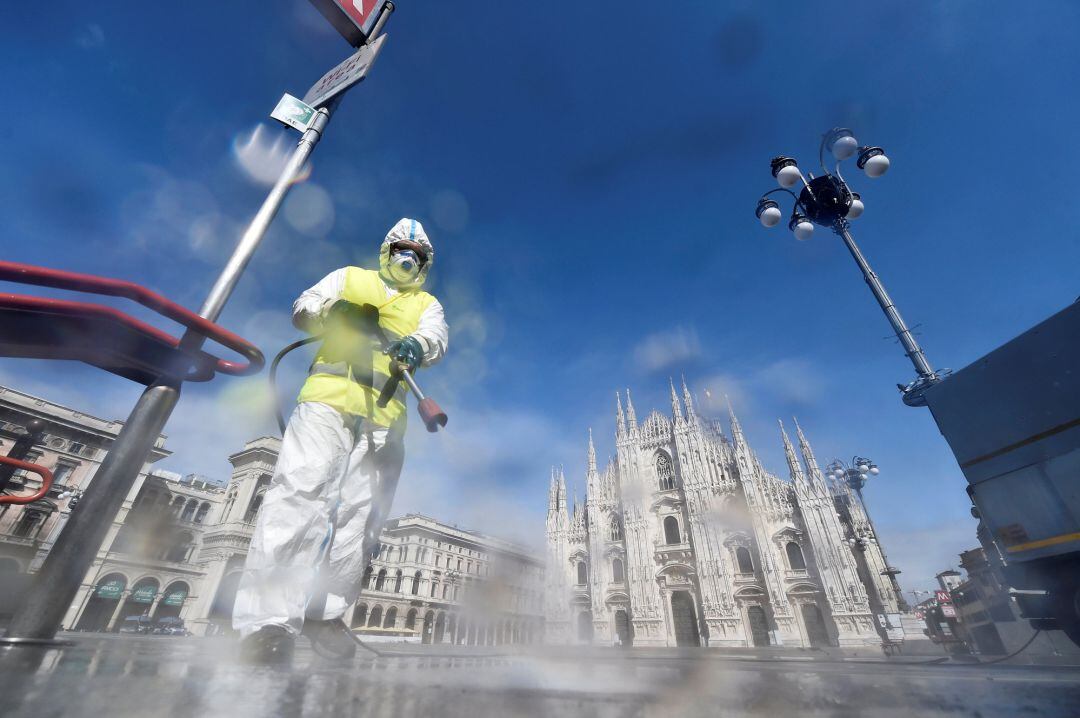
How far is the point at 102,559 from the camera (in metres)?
22.0

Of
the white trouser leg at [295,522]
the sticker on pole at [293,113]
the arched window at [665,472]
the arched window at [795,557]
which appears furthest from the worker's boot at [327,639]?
the arched window at [665,472]

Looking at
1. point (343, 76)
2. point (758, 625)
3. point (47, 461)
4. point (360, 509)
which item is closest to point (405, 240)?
point (343, 76)

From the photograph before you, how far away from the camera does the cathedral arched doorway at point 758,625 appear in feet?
72.6

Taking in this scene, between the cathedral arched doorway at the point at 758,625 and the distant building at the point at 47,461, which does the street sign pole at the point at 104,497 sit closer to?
the distant building at the point at 47,461

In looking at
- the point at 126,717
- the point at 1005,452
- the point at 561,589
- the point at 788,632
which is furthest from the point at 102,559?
the point at 788,632

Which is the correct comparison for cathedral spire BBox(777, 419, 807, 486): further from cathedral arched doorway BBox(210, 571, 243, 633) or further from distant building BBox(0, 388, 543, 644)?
cathedral arched doorway BBox(210, 571, 243, 633)

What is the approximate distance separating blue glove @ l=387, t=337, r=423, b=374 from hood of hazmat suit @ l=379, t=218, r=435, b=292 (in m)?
0.76

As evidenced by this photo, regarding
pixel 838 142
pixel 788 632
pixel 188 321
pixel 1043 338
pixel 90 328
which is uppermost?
pixel 838 142

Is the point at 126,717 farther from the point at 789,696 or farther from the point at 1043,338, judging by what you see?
the point at 1043,338

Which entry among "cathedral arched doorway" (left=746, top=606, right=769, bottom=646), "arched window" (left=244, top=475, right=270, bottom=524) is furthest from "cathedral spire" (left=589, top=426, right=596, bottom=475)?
"arched window" (left=244, top=475, right=270, bottom=524)

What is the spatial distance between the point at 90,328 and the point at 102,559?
31707 mm

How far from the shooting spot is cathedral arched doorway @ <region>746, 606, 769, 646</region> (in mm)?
22125

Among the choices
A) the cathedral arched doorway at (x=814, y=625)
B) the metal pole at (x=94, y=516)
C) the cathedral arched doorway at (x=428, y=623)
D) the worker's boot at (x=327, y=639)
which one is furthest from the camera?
the cathedral arched doorway at (x=428, y=623)

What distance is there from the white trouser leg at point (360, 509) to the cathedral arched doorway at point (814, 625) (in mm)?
A: 26968
